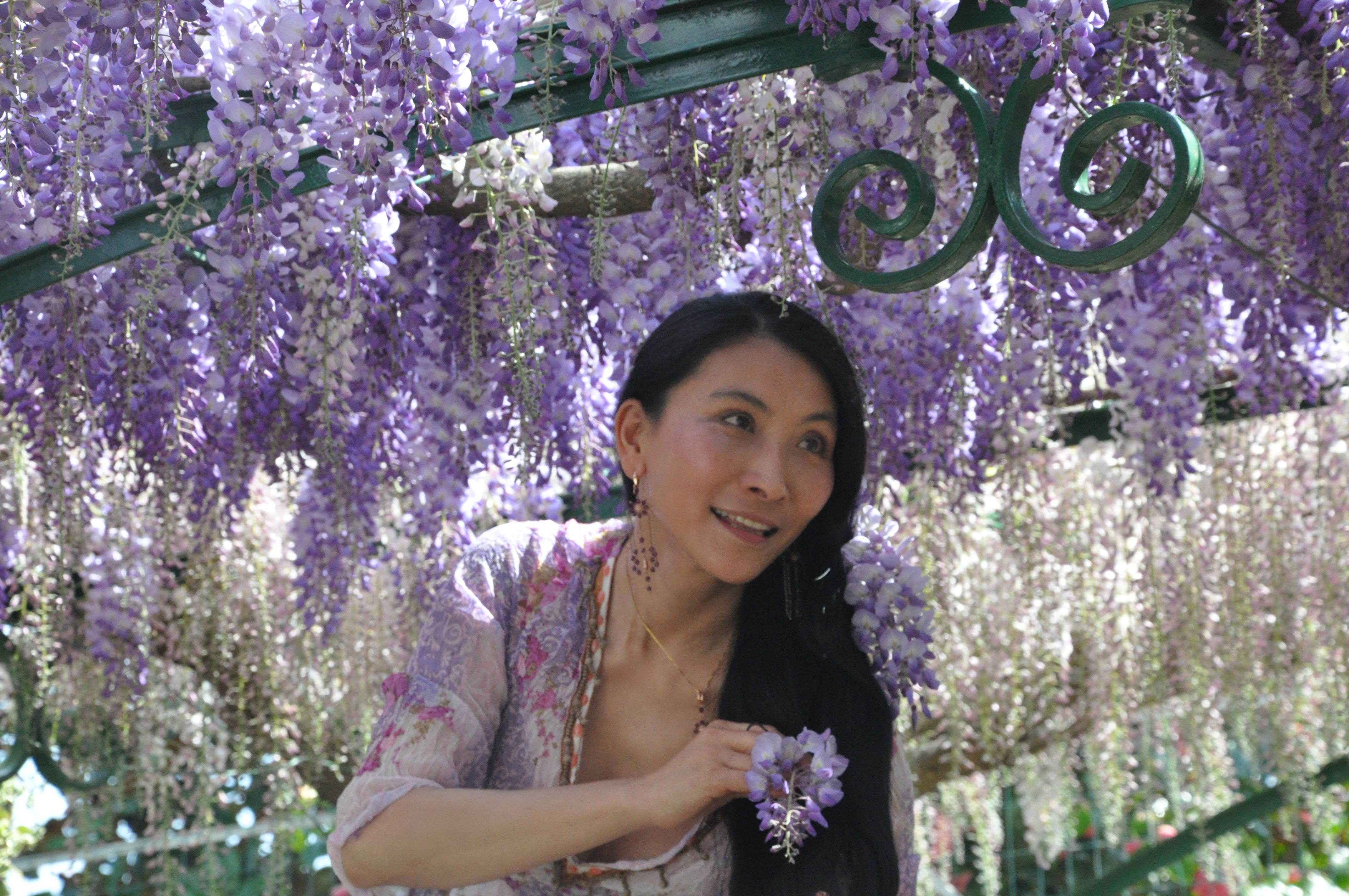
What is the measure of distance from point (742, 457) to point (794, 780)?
392mm

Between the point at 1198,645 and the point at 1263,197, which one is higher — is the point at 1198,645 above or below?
below

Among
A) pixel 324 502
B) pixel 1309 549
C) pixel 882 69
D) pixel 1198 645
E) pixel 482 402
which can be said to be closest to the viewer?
pixel 882 69

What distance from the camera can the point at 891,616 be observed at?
1654mm

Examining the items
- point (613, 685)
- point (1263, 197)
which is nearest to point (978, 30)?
point (1263, 197)

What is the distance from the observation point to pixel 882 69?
1273 mm

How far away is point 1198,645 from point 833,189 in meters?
2.53

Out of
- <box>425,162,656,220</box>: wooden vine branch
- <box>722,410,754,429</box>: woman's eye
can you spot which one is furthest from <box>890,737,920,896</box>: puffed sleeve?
<box>425,162,656,220</box>: wooden vine branch

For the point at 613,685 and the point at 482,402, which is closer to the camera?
the point at 613,685

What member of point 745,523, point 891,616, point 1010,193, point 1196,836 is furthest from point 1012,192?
point 1196,836

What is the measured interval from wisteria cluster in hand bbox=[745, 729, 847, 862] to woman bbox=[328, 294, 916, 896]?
56 millimetres

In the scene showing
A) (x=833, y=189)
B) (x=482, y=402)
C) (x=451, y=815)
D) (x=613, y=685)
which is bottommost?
(x=451, y=815)

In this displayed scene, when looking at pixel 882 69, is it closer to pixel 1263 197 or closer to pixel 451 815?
pixel 1263 197

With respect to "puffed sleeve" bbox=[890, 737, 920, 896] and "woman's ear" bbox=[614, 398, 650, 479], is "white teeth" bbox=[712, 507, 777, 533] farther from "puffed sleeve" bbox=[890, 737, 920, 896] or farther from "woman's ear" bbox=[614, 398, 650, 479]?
Result: "puffed sleeve" bbox=[890, 737, 920, 896]

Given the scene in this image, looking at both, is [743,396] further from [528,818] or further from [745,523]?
[528,818]
